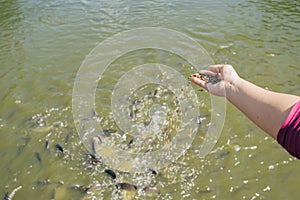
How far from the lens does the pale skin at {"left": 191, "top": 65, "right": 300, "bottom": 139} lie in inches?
93.1

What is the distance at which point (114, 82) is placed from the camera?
6934 millimetres

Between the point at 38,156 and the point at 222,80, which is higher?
the point at 222,80

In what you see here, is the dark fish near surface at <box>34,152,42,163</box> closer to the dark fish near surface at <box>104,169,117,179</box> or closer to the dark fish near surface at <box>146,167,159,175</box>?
the dark fish near surface at <box>104,169,117,179</box>

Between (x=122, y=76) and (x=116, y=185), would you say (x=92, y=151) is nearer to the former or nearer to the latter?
(x=116, y=185)

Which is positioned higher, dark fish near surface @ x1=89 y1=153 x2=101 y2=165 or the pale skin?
the pale skin

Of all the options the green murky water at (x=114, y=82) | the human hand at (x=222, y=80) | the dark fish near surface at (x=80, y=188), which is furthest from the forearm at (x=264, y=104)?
the dark fish near surface at (x=80, y=188)

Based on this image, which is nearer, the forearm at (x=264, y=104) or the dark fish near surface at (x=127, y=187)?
the forearm at (x=264, y=104)

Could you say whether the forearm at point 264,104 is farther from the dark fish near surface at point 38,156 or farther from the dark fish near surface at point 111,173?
the dark fish near surface at point 38,156

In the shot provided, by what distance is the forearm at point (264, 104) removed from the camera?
235 cm

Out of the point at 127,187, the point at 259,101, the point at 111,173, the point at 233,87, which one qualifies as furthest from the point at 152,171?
the point at 259,101

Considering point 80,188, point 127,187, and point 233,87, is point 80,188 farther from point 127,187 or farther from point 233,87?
point 233,87

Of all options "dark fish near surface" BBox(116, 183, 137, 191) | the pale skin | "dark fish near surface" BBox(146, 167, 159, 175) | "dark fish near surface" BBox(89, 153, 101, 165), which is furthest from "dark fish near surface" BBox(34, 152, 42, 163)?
the pale skin

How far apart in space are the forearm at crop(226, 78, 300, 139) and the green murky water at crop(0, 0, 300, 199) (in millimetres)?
1892

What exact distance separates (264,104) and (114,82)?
4737mm
